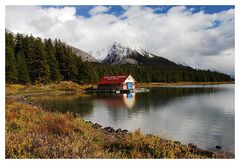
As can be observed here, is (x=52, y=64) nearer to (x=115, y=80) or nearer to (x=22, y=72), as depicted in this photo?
(x=22, y=72)

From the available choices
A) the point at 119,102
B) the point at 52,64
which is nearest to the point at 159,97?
→ the point at 119,102

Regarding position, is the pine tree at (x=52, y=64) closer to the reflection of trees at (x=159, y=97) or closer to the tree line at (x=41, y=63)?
the tree line at (x=41, y=63)

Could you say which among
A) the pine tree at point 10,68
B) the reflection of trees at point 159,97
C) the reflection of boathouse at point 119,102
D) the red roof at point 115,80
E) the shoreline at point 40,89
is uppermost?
the pine tree at point 10,68

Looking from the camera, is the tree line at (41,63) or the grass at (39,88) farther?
the tree line at (41,63)

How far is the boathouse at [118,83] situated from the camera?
8562 cm

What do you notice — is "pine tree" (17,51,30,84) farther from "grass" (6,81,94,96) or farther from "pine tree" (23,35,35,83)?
"pine tree" (23,35,35,83)

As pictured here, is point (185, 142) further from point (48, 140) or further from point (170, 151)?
point (48, 140)

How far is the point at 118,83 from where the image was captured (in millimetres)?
Answer: 86188

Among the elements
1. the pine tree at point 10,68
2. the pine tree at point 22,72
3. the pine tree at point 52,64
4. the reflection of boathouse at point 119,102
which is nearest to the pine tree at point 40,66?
the pine tree at point 52,64

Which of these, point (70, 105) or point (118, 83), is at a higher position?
point (118, 83)

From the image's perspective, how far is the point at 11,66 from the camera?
66312 mm

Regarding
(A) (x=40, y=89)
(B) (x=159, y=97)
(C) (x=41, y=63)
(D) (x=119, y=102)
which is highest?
(C) (x=41, y=63)

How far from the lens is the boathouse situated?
281 feet

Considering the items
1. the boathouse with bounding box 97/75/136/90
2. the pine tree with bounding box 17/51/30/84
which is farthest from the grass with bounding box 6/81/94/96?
the boathouse with bounding box 97/75/136/90
